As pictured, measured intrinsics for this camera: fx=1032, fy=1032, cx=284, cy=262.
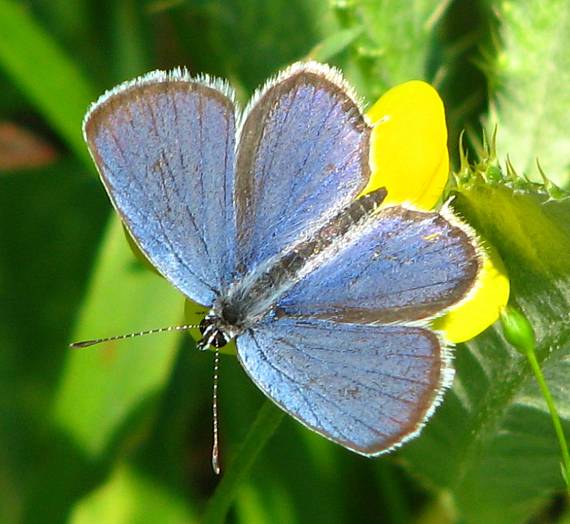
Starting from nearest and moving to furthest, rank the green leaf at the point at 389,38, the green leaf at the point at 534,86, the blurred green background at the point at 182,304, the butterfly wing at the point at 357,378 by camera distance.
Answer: the butterfly wing at the point at 357,378 → the blurred green background at the point at 182,304 → the green leaf at the point at 534,86 → the green leaf at the point at 389,38

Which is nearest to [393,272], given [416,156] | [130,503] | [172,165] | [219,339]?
[416,156]

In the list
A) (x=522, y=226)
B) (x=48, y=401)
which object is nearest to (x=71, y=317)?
(x=48, y=401)

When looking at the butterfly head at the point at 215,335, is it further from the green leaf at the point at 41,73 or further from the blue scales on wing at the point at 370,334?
the green leaf at the point at 41,73

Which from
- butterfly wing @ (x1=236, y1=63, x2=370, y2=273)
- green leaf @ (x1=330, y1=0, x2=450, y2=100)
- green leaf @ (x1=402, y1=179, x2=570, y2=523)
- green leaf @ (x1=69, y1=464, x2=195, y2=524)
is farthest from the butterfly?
green leaf @ (x1=69, y1=464, x2=195, y2=524)

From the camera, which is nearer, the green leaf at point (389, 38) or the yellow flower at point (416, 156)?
the yellow flower at point (416, 156)

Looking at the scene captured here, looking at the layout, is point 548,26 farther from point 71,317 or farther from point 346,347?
point 71,317

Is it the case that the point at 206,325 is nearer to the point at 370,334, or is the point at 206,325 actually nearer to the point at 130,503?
the point at 370,334

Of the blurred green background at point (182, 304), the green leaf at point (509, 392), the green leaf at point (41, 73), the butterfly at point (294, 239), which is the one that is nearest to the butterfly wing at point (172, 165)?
the butterfly at point (294, 239)
